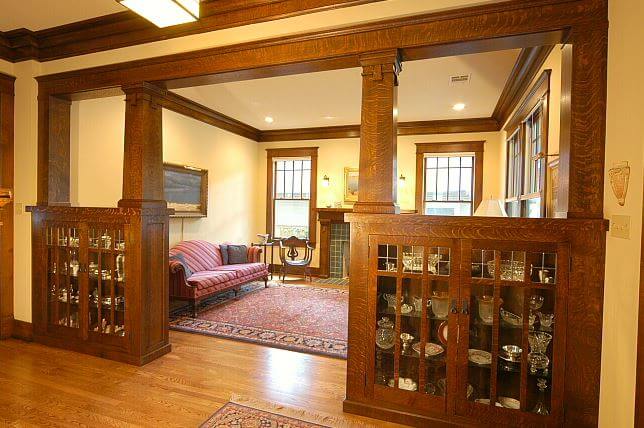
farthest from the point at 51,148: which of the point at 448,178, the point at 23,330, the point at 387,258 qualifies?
the point at 448,178

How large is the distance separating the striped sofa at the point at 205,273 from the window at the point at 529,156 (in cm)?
402

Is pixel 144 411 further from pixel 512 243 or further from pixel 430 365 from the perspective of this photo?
pixel 512 243

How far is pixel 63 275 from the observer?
11.2 feet

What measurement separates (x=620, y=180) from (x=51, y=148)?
450 cm

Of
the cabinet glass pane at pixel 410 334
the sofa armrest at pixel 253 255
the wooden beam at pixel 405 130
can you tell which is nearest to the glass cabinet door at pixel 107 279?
the cabinet glass pane at pixel 410 334

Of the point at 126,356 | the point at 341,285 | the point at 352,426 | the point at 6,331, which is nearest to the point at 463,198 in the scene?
the point at 341,285

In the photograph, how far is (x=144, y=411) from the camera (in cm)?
236

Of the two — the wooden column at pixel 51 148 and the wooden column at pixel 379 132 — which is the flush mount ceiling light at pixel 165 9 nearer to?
the wooden column at pixel 379 132

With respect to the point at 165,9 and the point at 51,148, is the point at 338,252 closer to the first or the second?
the point at 51,148

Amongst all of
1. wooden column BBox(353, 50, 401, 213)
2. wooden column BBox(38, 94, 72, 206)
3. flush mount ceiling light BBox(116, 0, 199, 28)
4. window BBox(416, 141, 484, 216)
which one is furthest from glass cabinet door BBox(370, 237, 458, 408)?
window BBox(416, 141, 484, 216)

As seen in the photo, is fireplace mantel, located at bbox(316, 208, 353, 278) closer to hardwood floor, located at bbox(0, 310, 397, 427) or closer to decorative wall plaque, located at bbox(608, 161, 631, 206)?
hardwood floor, located at bbox(0, 310, 397, 427)

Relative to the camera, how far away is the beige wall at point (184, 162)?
419 cm

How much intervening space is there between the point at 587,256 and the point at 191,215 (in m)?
5.19

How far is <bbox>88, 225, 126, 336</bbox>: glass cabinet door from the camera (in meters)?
3.14
